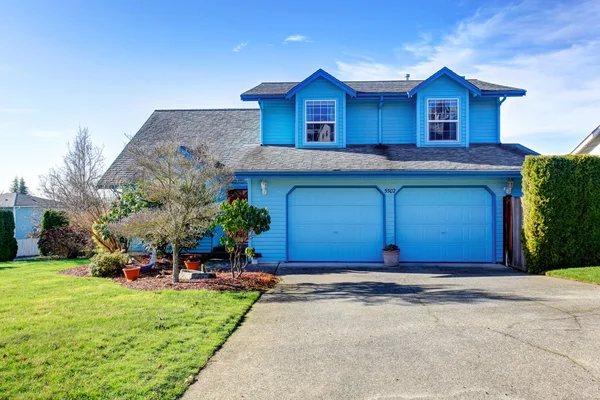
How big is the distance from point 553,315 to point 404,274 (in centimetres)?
431

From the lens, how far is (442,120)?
13.5 metres

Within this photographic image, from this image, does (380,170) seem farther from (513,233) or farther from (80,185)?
(80,185)

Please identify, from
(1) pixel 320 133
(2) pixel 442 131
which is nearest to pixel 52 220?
(1) pixel 320 133

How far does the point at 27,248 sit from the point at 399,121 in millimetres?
18379

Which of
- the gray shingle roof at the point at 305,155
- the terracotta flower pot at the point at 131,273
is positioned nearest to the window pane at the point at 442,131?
the gray shingle roof at the point at 305,155

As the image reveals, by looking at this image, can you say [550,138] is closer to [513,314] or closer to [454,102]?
[454,102]

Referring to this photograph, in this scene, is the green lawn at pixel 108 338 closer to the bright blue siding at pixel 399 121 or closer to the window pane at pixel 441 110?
the bright blue siding at pixel 399 121

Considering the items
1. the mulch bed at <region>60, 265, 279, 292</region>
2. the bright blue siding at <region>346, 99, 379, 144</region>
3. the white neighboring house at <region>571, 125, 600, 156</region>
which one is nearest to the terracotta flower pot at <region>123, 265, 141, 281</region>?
the mulch bed at <region>60, 265, 279, 292</region>

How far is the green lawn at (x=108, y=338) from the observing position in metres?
3.80

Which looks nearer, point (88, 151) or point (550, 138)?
point (88, 151)

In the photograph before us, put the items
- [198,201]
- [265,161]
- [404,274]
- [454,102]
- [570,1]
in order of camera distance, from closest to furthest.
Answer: [198,201] → [404,274] → [570,1] → [265,161] → [454,102]

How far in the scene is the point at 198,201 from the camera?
9609mm

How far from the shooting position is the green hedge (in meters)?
10.2

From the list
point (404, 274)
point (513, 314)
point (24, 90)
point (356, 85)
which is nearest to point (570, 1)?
point (356, 85)
